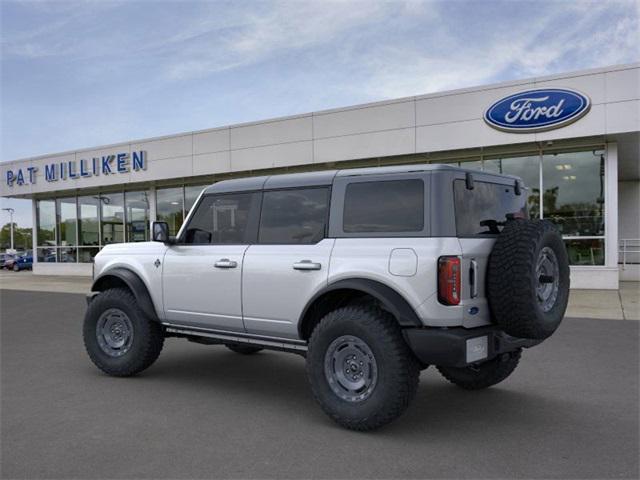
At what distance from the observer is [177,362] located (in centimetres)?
695

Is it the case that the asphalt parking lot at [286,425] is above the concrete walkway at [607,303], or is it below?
above

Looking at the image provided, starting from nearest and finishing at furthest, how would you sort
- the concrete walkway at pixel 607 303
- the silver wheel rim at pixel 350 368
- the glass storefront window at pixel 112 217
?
the silver wheel rim at pixel 350 368
the concrete walkway at pixel 607 303
the glass storefront window at pixel 112 217

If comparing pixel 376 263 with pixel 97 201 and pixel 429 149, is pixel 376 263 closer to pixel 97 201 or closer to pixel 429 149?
pixel 429 149

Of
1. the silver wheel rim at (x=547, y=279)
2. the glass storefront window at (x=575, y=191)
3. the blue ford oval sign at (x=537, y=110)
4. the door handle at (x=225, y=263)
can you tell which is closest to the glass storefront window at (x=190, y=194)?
the blue ford oval sign at (x=537, y=110)

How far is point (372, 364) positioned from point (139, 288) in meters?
2.92

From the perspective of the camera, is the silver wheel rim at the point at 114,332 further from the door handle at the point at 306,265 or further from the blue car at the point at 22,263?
the blue car at the point at 22,263

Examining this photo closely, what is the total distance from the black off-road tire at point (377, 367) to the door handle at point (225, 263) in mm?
1119

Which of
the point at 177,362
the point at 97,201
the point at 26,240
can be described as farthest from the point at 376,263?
the point at 26,240

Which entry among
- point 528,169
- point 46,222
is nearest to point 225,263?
point 528,169

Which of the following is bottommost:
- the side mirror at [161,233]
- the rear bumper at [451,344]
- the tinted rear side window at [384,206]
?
the rear bumper at [451,344]

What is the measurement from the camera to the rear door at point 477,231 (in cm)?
416

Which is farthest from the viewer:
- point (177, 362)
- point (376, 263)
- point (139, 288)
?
point (177, 362)

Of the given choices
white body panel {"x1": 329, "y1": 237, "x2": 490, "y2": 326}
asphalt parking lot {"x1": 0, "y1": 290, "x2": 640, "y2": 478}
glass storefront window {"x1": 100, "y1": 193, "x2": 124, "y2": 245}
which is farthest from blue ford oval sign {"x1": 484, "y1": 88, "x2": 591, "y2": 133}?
glass storefront window {"x1": 100, "y1": 193, "x2": 124, "y2": 245}

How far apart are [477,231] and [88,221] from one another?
2349 cm
